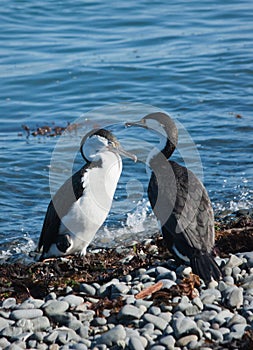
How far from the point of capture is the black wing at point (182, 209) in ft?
22.7

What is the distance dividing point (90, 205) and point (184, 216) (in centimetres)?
138

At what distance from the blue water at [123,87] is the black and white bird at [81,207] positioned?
4.88 ft

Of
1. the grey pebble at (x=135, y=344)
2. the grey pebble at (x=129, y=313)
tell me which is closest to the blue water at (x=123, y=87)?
the grey pebble at (x=129, y=313)

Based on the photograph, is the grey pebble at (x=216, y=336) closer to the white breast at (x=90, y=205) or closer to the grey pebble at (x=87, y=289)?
the grey pebble at (x=87, y=289)

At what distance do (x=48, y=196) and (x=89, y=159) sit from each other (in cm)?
335

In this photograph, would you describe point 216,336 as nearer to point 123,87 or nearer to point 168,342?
point 168,342

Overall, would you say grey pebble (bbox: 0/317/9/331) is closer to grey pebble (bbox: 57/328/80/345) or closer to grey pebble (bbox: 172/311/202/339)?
grey pebble (bbox: 57/328/80/345)

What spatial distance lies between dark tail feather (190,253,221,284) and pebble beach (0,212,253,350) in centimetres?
7

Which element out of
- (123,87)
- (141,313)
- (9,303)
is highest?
(141,313)

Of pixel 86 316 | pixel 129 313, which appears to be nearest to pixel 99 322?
pixel 86 316

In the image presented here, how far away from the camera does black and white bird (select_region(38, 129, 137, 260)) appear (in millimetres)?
8047

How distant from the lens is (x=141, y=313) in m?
5.82

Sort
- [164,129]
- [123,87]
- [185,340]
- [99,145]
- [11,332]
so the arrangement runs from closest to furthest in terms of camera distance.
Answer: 1. [185,340]
2. [11,332]
3. [164,129]
4. [99,145]
5. [123,87]

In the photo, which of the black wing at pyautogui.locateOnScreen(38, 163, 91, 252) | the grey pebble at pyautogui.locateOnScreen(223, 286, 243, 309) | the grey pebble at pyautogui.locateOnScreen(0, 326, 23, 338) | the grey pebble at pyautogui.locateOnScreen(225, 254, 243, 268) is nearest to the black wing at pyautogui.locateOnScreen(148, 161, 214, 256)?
the grey pebble at pyautogui.locateOnScreen(225, 254, 243, 268)
